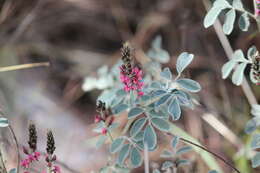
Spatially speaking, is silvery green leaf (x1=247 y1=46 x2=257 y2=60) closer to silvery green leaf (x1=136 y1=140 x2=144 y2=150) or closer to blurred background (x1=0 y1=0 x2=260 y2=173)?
silvery green leaf (x1=136 y1=140 x2=144 y2=150)

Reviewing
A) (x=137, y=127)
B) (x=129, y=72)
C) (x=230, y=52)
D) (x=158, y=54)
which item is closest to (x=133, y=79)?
(x=129, y=72)

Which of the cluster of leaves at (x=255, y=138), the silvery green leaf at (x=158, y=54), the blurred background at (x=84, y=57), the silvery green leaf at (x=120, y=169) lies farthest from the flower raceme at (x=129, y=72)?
the blurred background at (x=84, y=57)

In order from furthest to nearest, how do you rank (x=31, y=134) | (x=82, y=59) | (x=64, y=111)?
(x=82, y=59) → (x=64, y=111) → (x=31, y=134)

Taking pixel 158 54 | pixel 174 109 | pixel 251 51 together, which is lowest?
pixel 174 109

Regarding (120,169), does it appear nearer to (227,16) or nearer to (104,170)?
(104,170)

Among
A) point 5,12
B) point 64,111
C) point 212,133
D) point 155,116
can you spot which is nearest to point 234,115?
point 212,133

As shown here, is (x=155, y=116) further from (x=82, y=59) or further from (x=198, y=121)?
(x=82, y=59)
